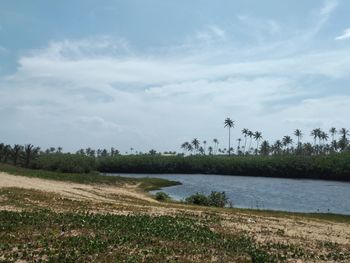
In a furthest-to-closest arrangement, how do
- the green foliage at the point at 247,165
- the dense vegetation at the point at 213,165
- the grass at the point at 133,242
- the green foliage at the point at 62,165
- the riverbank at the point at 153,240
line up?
the green foliage at the point at 247,165 → the dense vegetation at the point at 213,165 → the green foliage at the point at 62,165 → the riverbank at the point at 153,240 → the grass at the point at 133,242

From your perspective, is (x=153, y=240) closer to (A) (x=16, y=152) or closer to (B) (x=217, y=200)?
(B) (x=217, y=200)

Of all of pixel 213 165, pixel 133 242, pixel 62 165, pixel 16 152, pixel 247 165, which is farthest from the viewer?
pixel 213 165

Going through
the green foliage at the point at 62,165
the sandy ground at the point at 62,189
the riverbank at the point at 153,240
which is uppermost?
the green foliage at the point at 62,165

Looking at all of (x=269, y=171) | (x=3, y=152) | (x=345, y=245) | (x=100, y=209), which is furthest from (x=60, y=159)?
(x=345, y=245)

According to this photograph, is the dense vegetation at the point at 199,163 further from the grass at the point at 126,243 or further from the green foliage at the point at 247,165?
the grass at the point at 126,243

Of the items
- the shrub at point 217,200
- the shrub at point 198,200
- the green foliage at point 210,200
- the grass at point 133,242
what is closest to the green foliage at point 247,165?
the shrub at point 217,200

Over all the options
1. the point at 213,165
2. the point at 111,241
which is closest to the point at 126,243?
the point at 111,241

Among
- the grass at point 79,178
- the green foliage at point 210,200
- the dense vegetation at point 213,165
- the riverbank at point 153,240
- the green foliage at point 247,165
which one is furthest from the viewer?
the green foliage at point 247,165

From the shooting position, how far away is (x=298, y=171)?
15688cm

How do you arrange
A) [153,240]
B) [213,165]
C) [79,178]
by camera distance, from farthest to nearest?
[213,165] → [79,178] → [153,240]

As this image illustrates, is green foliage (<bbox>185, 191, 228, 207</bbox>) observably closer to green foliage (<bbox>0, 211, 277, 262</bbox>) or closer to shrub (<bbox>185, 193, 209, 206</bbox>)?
shrub (<bbox>185, 193, 209, 206</bbox>)

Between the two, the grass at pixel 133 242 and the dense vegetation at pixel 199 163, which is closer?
the grass at pixel 133 242

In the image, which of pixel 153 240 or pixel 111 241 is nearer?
pixel 111 241

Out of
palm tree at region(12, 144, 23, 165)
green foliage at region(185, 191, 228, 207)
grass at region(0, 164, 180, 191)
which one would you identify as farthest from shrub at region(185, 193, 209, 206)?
palm tree at region(12, 144, 23, 165)
